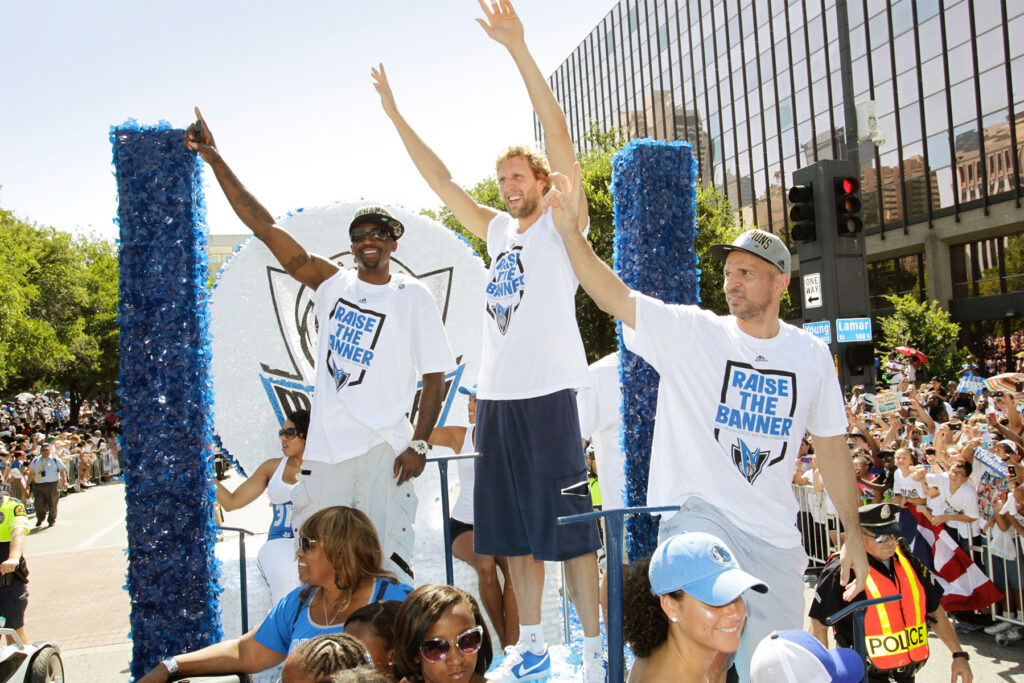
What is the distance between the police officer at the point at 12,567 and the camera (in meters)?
7.08

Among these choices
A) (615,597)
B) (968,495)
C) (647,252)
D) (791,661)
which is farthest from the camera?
(968,495)

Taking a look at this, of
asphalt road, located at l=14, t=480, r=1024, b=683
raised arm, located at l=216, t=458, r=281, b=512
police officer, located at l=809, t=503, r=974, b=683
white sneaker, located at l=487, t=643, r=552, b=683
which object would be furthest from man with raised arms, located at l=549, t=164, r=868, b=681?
asphalt road, located at l=14, t=480, r=1024, b=683

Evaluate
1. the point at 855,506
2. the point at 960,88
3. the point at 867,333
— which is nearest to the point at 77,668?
the point at 855,506

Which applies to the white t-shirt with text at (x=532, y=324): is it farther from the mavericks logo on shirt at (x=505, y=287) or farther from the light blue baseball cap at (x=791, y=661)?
the light blue baseball cap at (x=791, y=661)

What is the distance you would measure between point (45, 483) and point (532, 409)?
59.4ft

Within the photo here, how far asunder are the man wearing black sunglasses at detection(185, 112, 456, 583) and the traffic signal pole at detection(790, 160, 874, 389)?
5.59 meters

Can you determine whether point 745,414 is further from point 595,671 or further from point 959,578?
point 959,578

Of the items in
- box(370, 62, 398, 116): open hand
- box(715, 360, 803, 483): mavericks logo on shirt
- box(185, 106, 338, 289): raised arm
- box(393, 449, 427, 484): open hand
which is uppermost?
box(370, 62, 398, 116): open hand

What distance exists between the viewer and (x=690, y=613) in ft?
7.70

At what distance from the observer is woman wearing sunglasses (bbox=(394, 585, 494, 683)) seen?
2545 mm

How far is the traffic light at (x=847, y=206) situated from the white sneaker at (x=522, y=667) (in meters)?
6.24

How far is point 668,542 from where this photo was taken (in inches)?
96.4

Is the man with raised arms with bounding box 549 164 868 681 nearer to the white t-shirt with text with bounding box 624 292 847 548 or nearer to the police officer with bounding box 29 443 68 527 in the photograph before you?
the white t-shirt with text with bounding box 624 292 847 548

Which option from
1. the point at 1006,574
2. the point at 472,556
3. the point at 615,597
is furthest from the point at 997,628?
the point at 615,597
